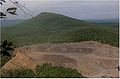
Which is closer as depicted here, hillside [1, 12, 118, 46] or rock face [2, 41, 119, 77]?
rock face [2, 41, 119, 77]

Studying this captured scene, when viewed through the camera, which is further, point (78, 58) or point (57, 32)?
point (57, 32)

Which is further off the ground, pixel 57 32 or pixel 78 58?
pixel 78 58

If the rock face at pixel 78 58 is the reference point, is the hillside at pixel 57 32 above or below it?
below

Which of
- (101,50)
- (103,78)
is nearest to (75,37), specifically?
(101,50)

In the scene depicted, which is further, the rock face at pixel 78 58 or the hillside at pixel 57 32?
the hillside at pixel 57 32

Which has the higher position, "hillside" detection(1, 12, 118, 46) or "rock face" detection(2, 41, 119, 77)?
"rock face" detection(2, 41, 119, 77)
